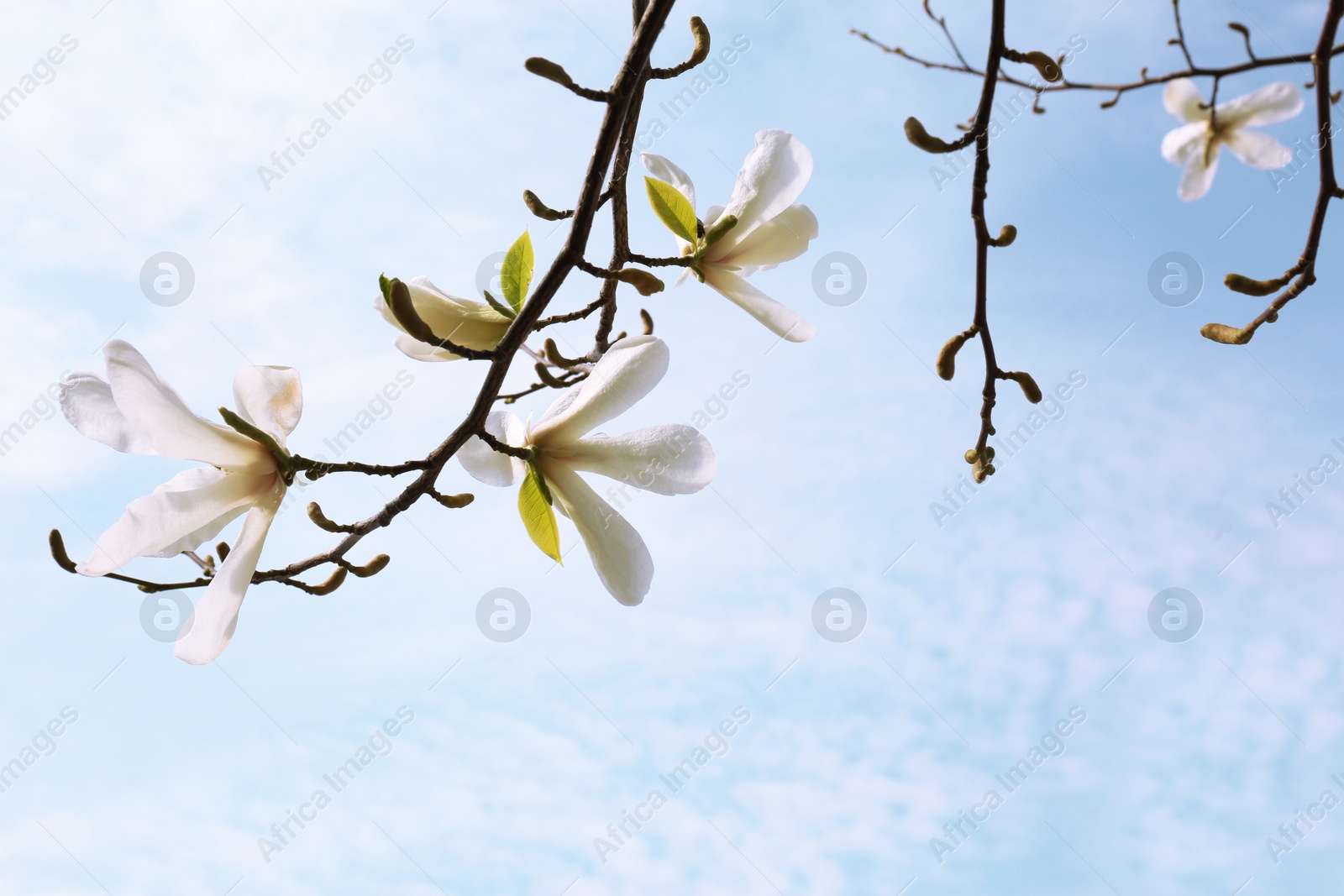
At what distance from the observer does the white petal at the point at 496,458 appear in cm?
93

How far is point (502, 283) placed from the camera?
2.96ft

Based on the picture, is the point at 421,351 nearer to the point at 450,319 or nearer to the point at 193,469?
the point at 450,319

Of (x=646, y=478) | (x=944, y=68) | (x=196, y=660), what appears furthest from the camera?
(x=944, y=68)

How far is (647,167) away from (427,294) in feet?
1.02

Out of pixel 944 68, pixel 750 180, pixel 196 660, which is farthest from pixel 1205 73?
pixel 196 660

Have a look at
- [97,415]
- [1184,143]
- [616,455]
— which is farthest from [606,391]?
[1184,143]

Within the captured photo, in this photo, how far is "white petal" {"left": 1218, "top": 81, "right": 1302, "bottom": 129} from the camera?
2.63 ft

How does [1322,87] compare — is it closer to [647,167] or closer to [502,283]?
[647,167]

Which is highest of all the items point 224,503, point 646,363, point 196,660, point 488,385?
point 646,363

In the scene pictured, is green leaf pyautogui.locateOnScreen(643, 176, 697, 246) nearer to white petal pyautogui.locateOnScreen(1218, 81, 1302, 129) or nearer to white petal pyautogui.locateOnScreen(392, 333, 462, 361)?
white petal pyautogui.locateOnScreen(392, 333, 462, 361)

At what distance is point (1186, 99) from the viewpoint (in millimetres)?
837

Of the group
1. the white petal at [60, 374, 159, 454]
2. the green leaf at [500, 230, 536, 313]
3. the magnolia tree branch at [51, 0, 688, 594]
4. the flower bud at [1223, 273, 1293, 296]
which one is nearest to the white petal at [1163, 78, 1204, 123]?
the flower bud at [1223, 273, 1293, 296]

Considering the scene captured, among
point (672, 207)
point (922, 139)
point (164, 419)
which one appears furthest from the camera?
point (672, 207)

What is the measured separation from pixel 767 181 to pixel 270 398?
20.7 inches
